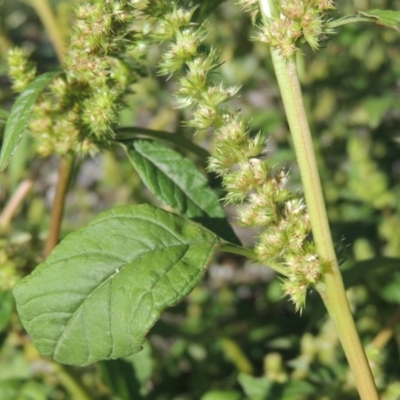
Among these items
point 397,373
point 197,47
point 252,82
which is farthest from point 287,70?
point 252,82

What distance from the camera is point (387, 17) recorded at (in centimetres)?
126

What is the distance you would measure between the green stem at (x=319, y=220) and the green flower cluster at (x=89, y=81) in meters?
0.30

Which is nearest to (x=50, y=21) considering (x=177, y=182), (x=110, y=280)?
(x=177, y=182)

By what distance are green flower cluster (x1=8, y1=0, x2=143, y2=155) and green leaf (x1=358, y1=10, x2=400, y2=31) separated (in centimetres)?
42

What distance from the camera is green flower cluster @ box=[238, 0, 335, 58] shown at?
3.78 ft

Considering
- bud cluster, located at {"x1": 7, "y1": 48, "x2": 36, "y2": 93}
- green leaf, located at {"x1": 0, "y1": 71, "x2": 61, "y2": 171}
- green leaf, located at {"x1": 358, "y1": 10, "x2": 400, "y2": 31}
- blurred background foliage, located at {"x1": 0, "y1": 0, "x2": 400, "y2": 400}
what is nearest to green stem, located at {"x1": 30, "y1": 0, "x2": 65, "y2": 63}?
blurred background foliage, located at {"x1": 0, "y1": 0, "x2": 400, "y2": 400}

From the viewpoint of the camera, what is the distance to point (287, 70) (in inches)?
46.2

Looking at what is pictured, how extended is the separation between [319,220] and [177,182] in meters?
0.46

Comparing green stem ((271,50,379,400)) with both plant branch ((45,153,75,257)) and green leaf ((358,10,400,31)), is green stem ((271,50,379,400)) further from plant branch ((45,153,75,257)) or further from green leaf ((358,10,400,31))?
plant branch ((45,153,75,257))

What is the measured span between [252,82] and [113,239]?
214cm

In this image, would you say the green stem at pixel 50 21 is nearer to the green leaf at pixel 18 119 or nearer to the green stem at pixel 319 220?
the green leaf at pixel 18 119

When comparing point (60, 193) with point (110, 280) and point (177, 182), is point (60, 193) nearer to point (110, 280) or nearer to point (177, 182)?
point (177, 182)

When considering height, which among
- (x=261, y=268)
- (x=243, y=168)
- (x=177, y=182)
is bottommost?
(x=261, y=268)

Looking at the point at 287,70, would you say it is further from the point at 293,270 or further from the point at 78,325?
the point at 78,325
